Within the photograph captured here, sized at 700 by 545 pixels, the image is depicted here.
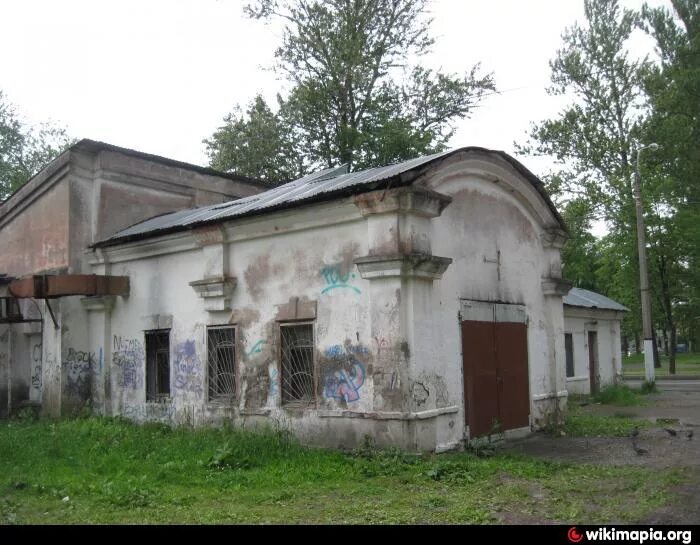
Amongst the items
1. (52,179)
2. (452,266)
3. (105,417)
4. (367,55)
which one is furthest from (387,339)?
(367,55)

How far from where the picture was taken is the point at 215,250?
440 inches

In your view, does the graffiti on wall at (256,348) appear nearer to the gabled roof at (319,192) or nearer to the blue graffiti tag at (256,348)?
the blue graffiti tag at (256,348)

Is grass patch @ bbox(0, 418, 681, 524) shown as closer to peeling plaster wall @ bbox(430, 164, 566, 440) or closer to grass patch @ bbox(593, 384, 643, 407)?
peeling plaster wall @ bbox(430, 164, 566, 440)

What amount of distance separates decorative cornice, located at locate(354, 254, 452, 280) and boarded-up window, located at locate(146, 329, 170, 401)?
474 centimetres

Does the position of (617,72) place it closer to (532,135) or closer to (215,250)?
(532,135)

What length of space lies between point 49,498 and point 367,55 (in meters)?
21.2

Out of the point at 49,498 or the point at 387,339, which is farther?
the point at 387,339

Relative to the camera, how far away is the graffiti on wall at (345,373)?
9.24 meters

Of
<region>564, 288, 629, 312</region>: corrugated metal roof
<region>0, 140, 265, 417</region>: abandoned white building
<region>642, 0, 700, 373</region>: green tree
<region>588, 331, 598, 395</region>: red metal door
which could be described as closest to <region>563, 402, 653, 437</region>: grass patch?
<region>564, 288, 629, 312</region>: corrugated metal roof

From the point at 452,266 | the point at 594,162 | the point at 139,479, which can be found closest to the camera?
the point at 139,479

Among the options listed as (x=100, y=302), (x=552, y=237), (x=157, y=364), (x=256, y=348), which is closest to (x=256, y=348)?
(x=256, y=348)

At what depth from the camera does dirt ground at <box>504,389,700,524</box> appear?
614cm

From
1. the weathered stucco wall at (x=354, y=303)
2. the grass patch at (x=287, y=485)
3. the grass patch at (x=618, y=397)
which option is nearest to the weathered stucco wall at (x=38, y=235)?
the weathered stucco wall at (x=354, y=303)

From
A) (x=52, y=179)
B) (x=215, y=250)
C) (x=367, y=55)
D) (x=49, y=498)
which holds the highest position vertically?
(x=367, y=55)
